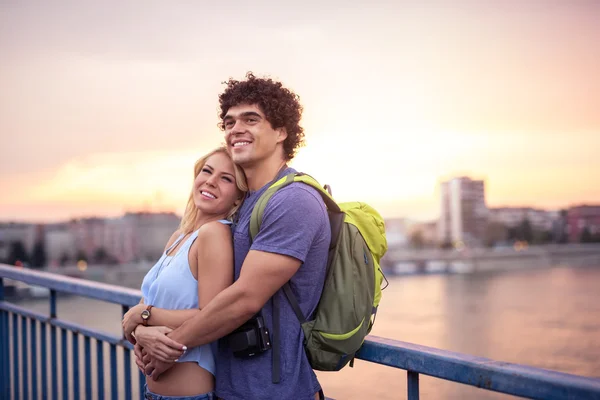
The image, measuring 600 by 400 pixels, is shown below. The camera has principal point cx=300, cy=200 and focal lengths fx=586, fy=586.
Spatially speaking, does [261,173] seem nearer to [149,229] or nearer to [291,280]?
[291,280]

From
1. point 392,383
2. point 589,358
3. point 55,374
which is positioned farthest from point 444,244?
point 55,374

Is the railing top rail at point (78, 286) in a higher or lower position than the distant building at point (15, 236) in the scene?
higher

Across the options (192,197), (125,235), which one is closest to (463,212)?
(125,235)

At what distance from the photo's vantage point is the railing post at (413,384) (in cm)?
150

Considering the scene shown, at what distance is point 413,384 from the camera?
1.51 m

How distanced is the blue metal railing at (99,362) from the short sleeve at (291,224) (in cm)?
34

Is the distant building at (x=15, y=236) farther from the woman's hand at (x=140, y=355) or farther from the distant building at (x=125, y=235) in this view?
the woman's hand at (x=140, y=355)

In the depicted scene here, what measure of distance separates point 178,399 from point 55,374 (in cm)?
139

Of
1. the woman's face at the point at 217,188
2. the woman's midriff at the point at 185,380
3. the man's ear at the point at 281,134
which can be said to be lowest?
the woman's midriff at the point at 185,380

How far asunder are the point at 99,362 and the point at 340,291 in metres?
1.41

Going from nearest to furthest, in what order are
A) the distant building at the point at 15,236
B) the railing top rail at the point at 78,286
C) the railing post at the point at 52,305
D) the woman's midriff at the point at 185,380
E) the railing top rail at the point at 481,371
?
1. the railing top rail at the point at 481,371
2. the woman's midriff at the point at 185,380
3. the railing top rail at the point at 78,286
4. the railing post at the point at 52,305
5. the distant building at the point at 15,236

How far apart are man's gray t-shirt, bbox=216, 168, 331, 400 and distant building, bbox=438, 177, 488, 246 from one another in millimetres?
114847

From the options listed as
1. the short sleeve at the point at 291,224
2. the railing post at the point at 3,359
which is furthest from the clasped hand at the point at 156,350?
the railing post at the point at 3,359

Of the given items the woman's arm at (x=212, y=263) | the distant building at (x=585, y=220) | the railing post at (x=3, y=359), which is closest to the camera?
the woman's arm at (x=212, y=263)
